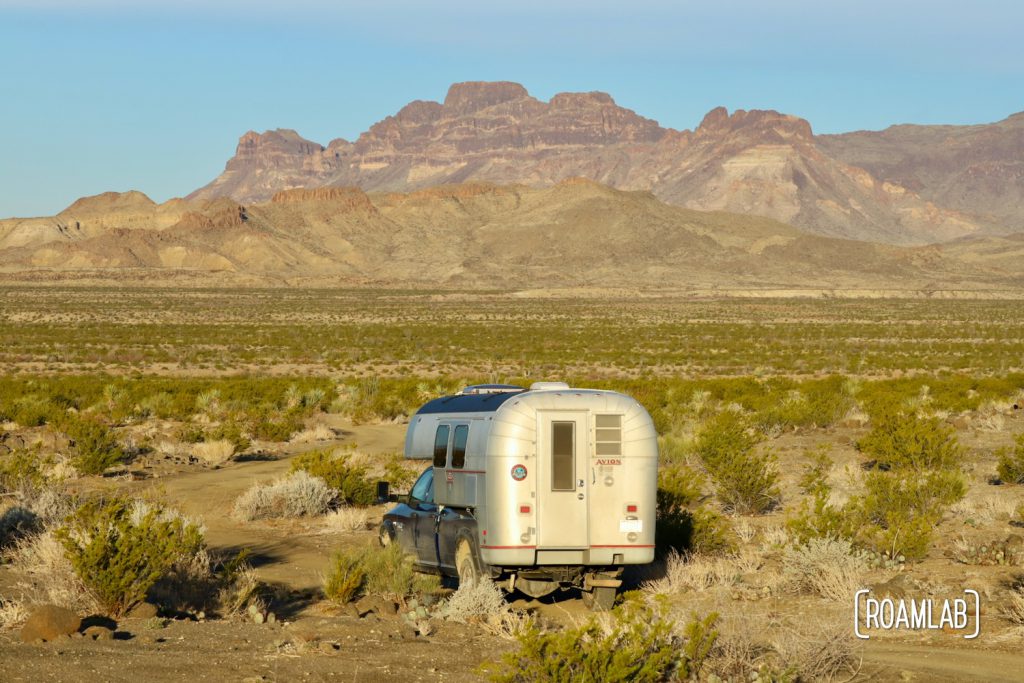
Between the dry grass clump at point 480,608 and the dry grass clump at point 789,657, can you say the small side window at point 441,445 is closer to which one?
the dry grass clump at point 480,608

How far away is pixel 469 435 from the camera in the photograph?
10.9m

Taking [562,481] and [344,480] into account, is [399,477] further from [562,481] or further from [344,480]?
[562,481]

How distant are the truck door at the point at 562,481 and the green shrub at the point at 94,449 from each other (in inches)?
440

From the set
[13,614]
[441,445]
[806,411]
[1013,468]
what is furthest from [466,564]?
[806,411]

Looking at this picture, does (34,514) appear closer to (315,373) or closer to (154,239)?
(315,373)

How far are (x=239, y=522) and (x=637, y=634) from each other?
9721 millimetres

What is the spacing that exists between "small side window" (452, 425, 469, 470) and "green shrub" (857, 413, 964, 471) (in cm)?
949

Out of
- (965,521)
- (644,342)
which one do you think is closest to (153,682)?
(965,521)

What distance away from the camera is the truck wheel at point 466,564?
34.6 feet

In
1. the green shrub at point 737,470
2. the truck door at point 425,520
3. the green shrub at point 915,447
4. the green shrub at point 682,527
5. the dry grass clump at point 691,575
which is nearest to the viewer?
the dry grass clump at point 691,575

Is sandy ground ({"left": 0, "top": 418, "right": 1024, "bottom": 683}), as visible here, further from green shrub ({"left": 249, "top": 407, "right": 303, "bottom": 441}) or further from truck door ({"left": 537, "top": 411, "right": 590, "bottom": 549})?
green shrub ({"left": 249, "top": 407, "right": 303, "bottom": 441})

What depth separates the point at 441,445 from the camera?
458 inches

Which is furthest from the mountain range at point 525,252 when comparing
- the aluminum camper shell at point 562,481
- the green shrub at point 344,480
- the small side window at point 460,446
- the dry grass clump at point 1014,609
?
the aluminum camper shell at point 562,481

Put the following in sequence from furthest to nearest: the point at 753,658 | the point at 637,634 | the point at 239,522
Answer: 1. the point at 239,522
2. the point at 753,658
3. the point at 637,634
